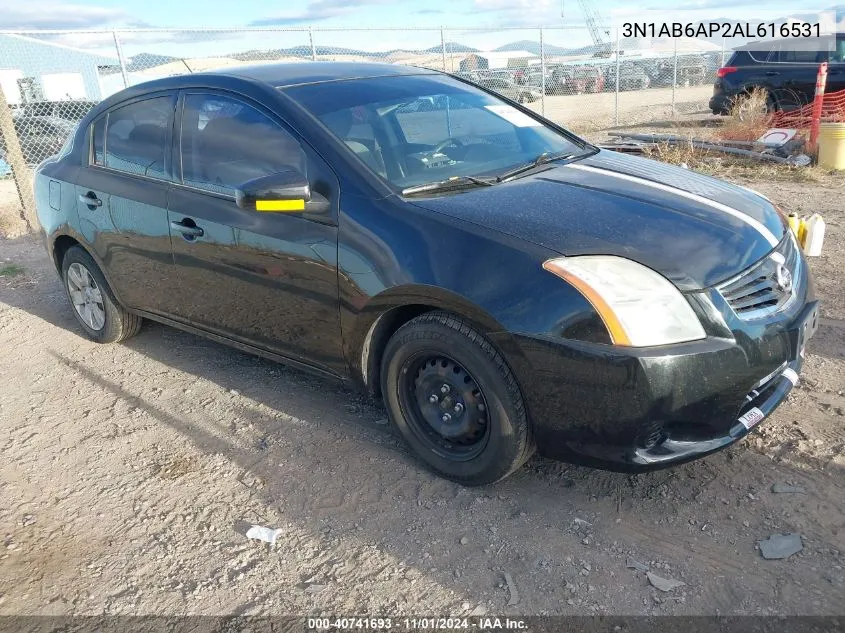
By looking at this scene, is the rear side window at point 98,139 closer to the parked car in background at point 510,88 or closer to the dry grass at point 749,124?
the dry grass at point 749,124

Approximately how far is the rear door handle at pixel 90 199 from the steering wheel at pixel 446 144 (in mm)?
2165

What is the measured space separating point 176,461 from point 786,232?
2947mm

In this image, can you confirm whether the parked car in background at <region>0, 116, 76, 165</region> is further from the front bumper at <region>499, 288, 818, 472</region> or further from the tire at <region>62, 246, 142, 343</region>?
the front bumper at <region>499, 288, 818, 472</region>

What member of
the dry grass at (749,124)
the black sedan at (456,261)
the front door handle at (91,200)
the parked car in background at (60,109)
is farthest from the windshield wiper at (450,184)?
the parked car in background at (60,109)

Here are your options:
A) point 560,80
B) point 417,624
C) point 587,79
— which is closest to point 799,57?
point 560,80

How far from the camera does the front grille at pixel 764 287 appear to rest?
2549 mm

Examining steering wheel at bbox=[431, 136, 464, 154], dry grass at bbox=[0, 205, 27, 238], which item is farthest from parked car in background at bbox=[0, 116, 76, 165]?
steering wheel at bbox=[431, 136, 464, 154]

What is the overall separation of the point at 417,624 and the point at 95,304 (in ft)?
11.5

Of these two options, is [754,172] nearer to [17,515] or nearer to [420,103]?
[420,103]

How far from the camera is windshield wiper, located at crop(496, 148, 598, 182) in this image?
10.9ft

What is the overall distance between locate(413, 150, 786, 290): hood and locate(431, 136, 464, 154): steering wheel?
17.1 inches

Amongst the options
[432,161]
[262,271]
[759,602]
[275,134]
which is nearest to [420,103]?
[432,161]

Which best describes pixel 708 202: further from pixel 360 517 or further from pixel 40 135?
pixel 40 135

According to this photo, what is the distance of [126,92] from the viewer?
14.1ft
